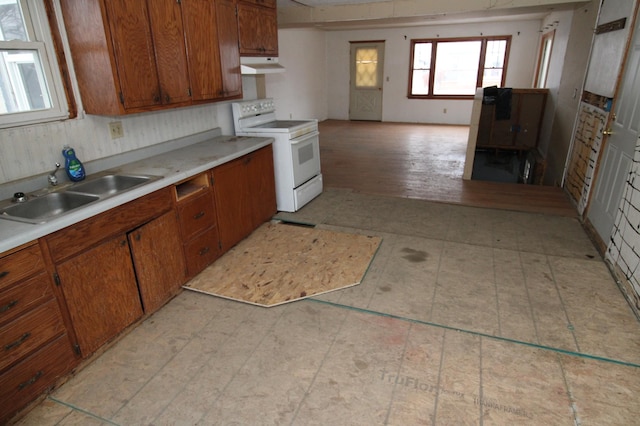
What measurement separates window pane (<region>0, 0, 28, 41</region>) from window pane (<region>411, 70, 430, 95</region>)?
9.24m

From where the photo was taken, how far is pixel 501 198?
4496mm

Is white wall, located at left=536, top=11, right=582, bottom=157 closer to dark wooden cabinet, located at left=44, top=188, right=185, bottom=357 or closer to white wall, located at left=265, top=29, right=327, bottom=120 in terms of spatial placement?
white wall, located at left=265, top=29, right=327, bottom=120

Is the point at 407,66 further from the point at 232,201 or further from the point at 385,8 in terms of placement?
the point at 232,201

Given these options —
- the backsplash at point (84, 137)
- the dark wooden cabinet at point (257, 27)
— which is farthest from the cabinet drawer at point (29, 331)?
→ the dark wooden cabinet at point (257, 27)

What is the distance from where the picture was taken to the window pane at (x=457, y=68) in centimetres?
943

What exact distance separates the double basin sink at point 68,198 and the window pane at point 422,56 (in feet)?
29.6

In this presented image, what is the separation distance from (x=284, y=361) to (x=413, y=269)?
1346 mm

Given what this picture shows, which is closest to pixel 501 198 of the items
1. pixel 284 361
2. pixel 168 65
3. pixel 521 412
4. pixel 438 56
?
pixel 521 412

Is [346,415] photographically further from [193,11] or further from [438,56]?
[438,56]

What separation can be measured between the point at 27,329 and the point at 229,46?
2.70 m

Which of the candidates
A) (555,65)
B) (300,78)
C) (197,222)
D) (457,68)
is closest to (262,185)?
(197,222)

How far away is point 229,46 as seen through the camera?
11.2ft

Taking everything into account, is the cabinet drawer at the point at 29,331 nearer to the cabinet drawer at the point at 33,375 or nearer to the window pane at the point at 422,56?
the cabinet drawer at the point at 33,375

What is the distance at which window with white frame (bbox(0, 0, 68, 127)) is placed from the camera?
2172 millimetres
